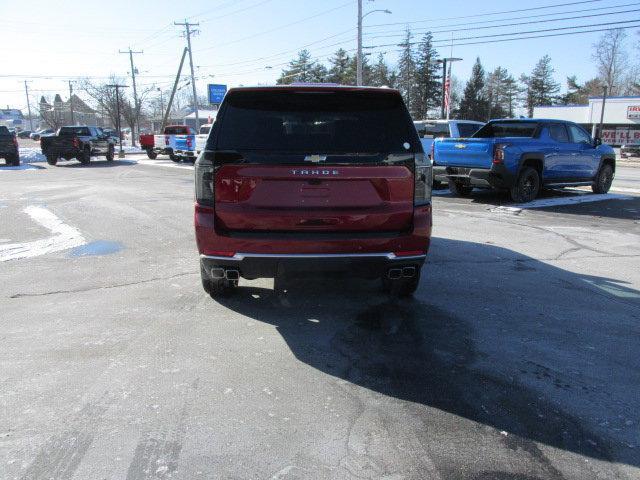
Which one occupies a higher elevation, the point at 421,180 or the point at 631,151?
the point at 421,180

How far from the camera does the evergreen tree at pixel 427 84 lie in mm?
86812

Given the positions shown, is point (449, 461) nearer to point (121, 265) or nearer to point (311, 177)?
point (311, 177)

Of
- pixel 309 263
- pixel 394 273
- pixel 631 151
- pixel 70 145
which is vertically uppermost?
pixel 70 145

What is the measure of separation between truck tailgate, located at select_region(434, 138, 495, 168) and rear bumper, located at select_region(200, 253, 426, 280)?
7865mm

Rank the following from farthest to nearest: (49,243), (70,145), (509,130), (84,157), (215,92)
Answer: (215,92)
(84,157)
(70,145)
(509,130)
(49,243)

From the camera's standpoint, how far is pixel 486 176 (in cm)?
1140

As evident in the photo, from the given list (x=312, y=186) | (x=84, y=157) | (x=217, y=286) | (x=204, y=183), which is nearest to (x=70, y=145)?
(x=84, y=157)

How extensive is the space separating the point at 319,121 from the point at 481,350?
2.21m

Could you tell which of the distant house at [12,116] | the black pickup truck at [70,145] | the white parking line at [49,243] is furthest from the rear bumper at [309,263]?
the distant house at [12,116]

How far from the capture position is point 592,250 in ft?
25.1

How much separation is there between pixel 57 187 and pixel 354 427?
15635mm

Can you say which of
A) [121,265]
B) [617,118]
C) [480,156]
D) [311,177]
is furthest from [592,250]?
[617,118]

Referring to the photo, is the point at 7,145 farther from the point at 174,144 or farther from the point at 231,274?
the point at 231,274

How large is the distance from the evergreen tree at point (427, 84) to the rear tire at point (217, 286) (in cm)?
8542
